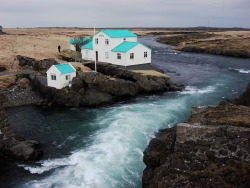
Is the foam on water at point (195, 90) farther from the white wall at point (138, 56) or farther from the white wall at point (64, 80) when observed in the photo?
the white wall at point (64, 80)

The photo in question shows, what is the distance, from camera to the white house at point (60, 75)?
36.1 m

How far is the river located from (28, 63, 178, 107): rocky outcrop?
5.60ft

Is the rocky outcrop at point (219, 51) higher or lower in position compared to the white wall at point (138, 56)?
lower

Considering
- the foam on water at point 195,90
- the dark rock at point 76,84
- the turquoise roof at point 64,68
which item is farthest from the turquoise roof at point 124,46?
the foam on water at point 195,90

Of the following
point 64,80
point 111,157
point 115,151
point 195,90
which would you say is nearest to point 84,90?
point 64,80

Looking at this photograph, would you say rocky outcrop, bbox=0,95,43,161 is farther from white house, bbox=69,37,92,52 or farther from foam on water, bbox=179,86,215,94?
white house, bbox=69,37,92,52

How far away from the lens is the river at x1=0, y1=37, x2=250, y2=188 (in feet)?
62.1

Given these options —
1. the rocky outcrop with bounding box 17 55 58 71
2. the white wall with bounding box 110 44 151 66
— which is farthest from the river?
the rocky outcrop with bounding box 17 55 58 71

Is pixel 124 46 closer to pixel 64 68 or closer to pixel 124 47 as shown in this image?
pixel 124 47

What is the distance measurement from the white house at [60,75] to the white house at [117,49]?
927 centimetres

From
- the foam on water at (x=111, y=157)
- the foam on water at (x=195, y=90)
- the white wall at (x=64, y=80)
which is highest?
the white wall at (x=64, y=80)

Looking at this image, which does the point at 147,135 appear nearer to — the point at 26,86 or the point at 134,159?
the point at 134,159

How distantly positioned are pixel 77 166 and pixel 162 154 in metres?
8.51

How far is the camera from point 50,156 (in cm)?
2212
